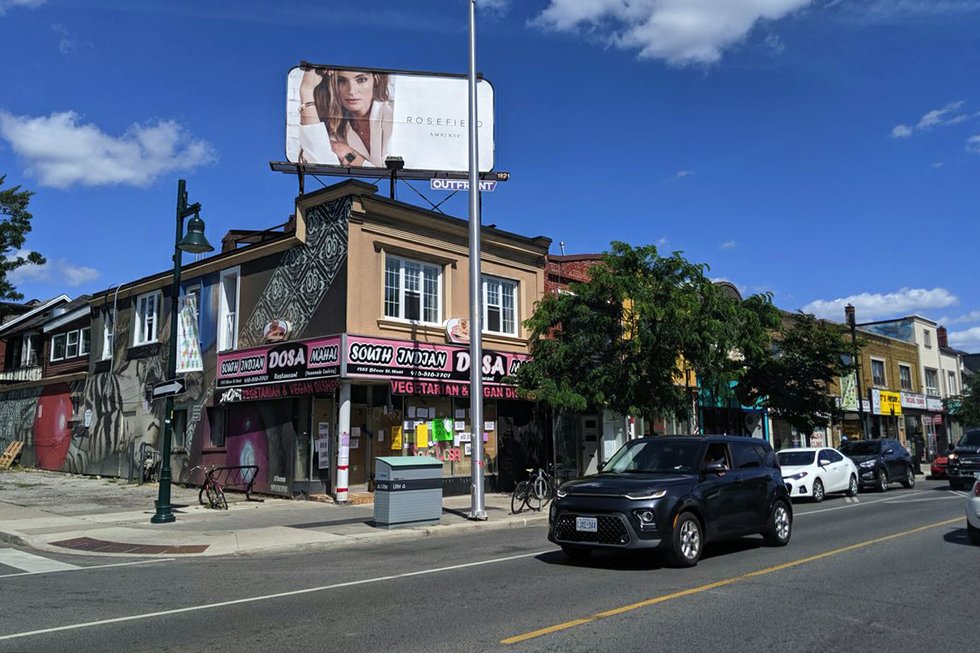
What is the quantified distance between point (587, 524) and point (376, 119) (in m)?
17.2

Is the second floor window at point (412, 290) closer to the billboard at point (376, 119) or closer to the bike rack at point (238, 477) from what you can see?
the billboard at point (376, 119)

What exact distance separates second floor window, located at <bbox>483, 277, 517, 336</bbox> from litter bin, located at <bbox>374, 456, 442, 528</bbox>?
7956 millimetres

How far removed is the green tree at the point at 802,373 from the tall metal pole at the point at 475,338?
15.3 meters

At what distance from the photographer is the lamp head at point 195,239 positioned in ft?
48.3

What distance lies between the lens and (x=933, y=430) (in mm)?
52125

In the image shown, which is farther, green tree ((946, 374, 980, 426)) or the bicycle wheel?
green tree ((946, 374, 980, 426))

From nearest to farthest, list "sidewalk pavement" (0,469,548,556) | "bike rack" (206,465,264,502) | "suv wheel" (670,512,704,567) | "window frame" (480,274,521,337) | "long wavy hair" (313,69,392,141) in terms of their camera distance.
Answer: "suv wheel" (670,512,704,567) → "sidewalk pavement" (0,469,548,556) → "bike rack" (206,465,264,502) → "window frame" (480,274,521,337) → "long wavy hair" (313,69,392,141)

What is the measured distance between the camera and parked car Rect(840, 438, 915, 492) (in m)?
23.5

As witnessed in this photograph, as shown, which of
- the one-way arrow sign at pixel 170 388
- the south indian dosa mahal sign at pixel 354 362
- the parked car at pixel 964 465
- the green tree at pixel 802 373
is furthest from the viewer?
the green tree at pixel 802 373

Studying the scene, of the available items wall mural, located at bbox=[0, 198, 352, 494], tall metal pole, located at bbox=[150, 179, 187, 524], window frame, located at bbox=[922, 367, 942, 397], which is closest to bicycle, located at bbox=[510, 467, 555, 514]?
wall mural, located at bbox=[0, 198, 352, 494]

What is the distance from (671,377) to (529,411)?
483cm

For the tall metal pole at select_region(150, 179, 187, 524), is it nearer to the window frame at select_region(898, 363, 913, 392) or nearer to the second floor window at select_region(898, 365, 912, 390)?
the window frame at select_region(898, 363, 913, 392)

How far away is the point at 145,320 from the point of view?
87.2 ft

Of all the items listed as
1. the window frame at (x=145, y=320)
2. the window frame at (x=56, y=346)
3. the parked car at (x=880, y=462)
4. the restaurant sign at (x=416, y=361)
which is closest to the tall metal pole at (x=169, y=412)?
the restaurant sign at (x=416, y=361)
